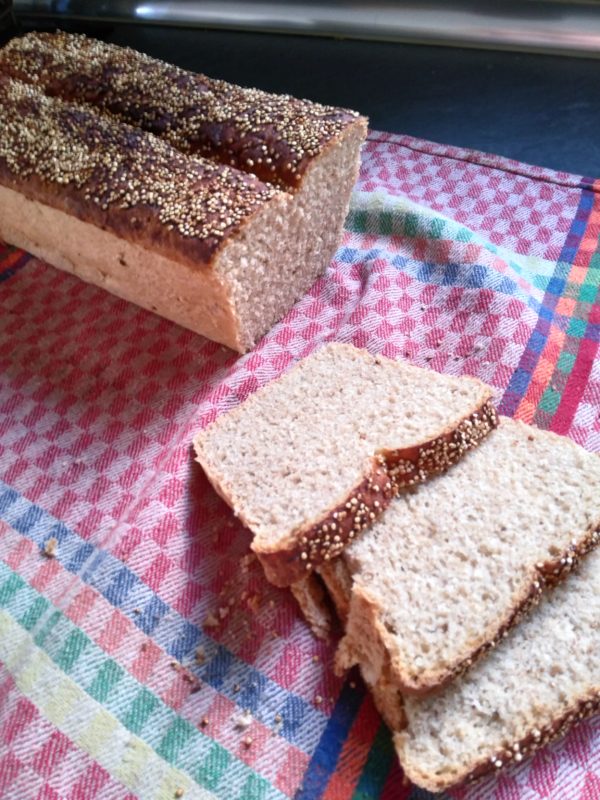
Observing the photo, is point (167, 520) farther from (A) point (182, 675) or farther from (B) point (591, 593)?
(B) point (591, 593)

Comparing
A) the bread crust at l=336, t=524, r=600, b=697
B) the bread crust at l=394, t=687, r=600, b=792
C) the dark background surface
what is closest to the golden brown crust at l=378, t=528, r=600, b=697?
the bread crust at l=336, t=524, r=600, b=697

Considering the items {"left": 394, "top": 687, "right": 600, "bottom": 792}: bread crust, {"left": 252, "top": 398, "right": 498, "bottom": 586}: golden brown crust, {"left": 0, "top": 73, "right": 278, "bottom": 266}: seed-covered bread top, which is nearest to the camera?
{"left": 394, "top": 687, "right": 600, "bottom": 792}: bread crust

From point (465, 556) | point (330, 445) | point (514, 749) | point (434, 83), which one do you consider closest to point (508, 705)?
point (514, 749)

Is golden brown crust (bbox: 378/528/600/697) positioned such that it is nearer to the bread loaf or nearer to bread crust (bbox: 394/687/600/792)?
bread crust (bbox: 394/687/600/792)

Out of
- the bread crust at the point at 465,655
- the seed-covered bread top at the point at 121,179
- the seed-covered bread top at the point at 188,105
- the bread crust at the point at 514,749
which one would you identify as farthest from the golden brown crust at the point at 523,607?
the seed-covered bread top at the point at 188,105

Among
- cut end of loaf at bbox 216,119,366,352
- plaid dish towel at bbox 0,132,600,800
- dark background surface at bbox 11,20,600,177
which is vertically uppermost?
dark background surface at bbox 11,20,600,177

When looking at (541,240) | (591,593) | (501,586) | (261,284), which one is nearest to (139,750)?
(501,586)

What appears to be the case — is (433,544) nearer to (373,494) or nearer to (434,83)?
(373,494)

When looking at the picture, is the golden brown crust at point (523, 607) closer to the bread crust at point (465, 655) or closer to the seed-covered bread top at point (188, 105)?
the bread crust at point (465, 655)
